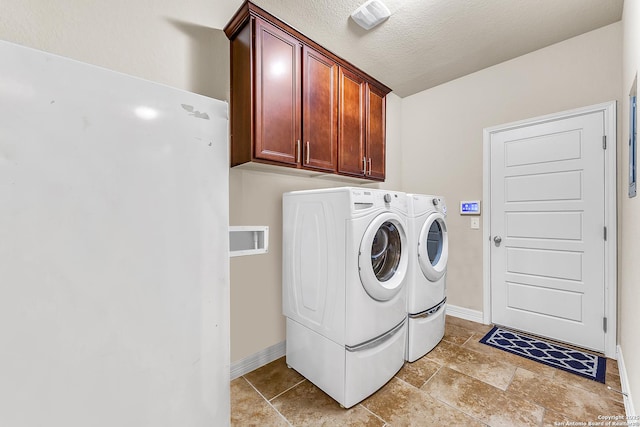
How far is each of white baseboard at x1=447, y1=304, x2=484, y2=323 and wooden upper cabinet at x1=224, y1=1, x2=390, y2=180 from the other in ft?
5.87

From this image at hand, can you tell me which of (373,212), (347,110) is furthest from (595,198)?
(347,110)

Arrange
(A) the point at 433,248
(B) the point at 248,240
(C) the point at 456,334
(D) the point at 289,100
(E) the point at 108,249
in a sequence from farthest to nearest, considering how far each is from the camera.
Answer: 1. (C) the point at 456,334
2. (A) the point at 433,248
3. (B) the point at 248,240
4. (D) the point at 289,100
5. (E) the point at 108,249

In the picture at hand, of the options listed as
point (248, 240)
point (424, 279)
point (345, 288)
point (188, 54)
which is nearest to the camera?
point (345, 288)

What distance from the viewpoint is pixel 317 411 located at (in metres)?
1.48

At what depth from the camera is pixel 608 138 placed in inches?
79.7

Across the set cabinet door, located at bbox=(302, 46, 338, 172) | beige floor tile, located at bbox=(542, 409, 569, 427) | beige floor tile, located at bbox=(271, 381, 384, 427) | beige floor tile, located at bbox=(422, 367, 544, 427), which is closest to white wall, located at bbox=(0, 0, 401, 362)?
cabinet door, located at bbox=(302, 46, 338, 172)

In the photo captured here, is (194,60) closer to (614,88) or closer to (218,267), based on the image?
(218,267)

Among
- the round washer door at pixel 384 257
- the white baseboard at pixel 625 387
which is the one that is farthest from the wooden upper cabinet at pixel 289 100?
the white baseboard at pixel 625 387

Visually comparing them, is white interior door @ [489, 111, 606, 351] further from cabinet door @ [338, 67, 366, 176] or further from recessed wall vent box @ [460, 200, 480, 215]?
cabinet door @ [338, 67, 366, 176]

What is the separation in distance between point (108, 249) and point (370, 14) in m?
2.10

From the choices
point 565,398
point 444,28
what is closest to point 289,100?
point 444,28

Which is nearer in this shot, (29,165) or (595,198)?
(29,165)

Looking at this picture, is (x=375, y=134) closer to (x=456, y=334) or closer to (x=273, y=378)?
(x=456, y=334)

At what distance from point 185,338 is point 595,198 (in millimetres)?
2875
